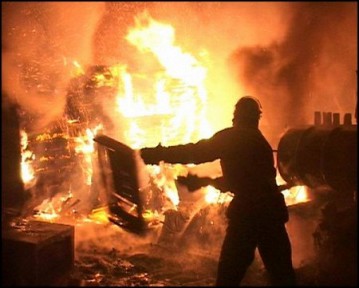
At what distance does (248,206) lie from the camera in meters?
4.78

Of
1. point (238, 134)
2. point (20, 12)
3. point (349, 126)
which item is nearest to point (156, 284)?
point (238, 134)

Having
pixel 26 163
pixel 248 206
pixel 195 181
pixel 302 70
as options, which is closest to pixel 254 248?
pixel 248 206

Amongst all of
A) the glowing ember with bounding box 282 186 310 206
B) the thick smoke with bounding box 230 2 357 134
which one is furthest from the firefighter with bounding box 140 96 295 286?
the thick smoke with bounding box 230 2 357 134

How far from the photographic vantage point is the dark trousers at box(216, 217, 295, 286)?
4699 millimetres

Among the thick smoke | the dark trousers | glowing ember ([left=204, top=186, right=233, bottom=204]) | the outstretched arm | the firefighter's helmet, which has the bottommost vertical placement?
the dark trousers

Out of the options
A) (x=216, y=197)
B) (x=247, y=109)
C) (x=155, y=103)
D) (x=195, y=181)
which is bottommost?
(x=216, y=197)

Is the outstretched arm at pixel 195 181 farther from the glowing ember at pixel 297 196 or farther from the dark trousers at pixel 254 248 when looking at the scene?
the glowing ember at pixel 297 196

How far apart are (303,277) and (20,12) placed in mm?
6374

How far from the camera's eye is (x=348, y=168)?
5164mm

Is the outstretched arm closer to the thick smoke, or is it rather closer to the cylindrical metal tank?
the cylindrical metal tank

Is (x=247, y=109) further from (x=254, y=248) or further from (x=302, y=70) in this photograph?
(x=302, y=70)

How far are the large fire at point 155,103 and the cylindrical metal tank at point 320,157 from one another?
11.8ft

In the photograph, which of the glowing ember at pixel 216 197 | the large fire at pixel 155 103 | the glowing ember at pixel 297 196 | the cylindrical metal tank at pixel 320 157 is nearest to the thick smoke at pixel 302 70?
the large fire at pixel 155 103

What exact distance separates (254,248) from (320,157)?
158 cm
